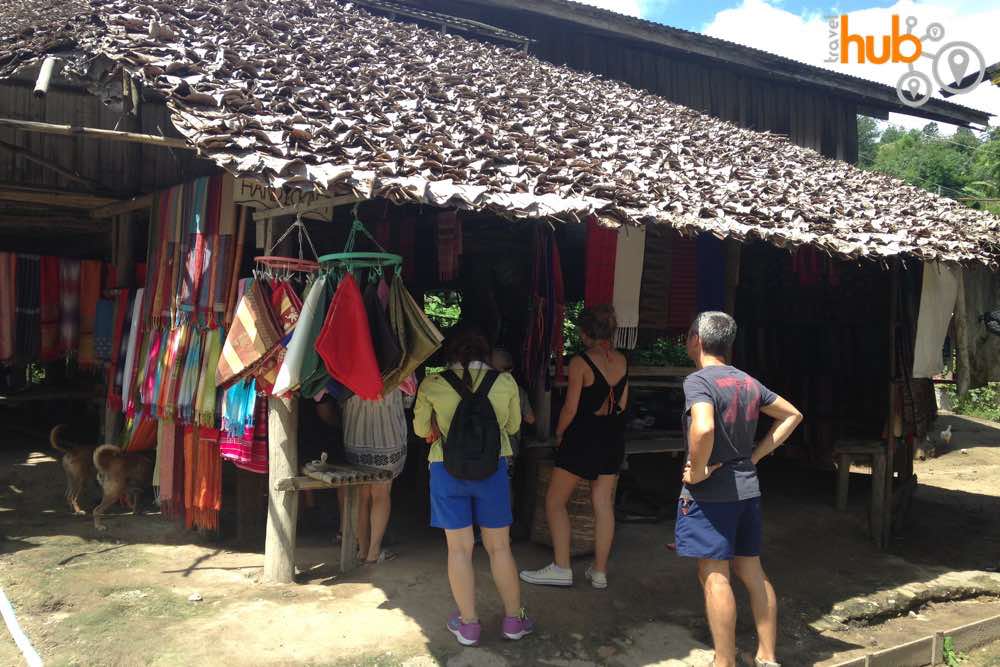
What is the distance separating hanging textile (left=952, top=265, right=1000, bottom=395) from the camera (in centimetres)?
726

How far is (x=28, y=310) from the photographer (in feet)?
26.9

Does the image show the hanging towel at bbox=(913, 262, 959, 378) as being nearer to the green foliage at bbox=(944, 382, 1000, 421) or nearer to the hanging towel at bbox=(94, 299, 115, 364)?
the hanging towel at bbox=(94, 299, 115, 364)

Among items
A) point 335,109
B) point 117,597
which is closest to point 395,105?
point 335,109

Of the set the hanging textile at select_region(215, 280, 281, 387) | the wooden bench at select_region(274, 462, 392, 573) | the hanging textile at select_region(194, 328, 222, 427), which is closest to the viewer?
the hanging textile at select_region(215, 280, 281, 387)

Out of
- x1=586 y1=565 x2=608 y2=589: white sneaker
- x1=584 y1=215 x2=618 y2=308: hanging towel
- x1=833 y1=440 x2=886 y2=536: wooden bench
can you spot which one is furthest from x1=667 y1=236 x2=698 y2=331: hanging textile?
x1=833 y1=440 x2=886 y2=536: wooden bench

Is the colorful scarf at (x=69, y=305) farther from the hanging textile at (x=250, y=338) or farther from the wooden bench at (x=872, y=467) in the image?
the wooden bench at (x=872, y=467)

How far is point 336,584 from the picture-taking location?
16.6ft

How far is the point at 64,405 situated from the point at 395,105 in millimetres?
7822

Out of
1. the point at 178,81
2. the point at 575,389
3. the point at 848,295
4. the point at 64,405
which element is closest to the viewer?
the point at 178,81

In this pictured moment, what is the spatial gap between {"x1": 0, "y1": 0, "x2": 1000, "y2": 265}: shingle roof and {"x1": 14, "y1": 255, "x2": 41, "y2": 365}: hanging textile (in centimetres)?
274

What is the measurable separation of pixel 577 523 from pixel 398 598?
166 centimetres

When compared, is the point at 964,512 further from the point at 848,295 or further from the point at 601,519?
the point at 601,519

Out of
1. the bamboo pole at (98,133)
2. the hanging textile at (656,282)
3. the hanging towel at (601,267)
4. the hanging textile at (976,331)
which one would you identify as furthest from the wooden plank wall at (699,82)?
the bamboo pole at (98,133)

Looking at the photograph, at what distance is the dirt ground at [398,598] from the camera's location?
4.20 metres
